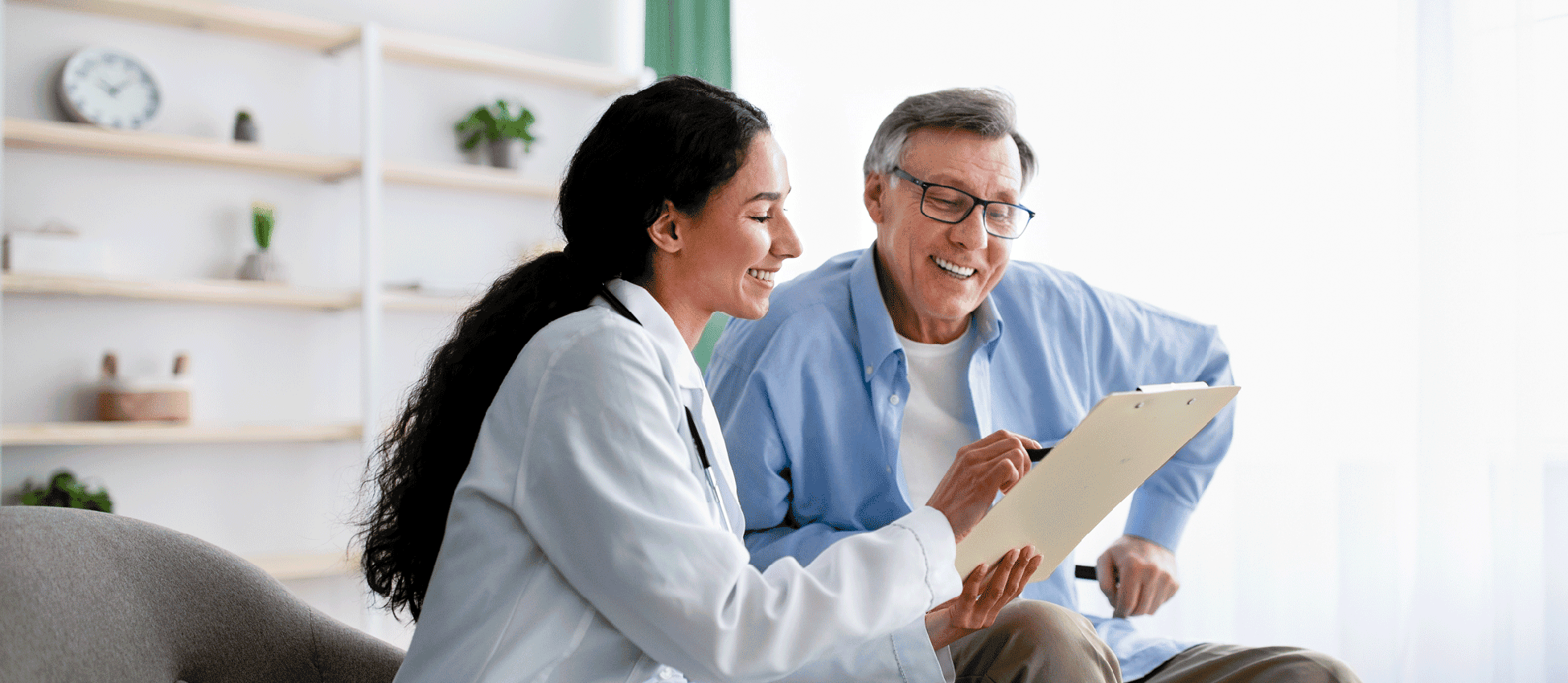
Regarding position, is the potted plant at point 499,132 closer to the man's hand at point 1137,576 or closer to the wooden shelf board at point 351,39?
the wooden shelf board at point 351,39

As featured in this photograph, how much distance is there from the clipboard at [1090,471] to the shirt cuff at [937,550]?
0.05 metres

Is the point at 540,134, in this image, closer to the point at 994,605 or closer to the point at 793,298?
the point at 793,298

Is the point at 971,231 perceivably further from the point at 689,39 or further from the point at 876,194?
the point at 689,39

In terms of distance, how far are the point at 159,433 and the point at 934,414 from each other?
2.51 m

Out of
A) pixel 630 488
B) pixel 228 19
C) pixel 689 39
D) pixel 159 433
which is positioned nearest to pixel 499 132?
pixel 689 39

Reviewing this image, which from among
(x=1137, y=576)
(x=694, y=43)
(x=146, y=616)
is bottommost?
(x=1137, y=576)

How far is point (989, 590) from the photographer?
1.16 metres

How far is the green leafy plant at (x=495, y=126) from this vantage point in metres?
3.78

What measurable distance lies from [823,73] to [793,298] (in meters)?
2.29

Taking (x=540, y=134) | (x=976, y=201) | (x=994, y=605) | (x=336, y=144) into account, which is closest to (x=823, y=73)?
(x=540, y=134)

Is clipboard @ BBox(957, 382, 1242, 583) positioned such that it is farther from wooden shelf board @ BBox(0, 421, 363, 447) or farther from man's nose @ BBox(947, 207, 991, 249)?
wooden shelf board @ BBox(0, 421, 363, 447)

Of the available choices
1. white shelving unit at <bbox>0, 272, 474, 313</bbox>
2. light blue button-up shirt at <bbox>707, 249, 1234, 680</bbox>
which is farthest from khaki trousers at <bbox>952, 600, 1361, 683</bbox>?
white shelving unit at <bbox>0, 272, 474, 313</bbox>

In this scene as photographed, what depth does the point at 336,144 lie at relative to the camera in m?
3.64

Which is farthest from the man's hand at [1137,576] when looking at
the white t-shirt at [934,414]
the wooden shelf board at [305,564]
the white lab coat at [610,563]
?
the wooden shelf board at [305,564]
